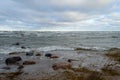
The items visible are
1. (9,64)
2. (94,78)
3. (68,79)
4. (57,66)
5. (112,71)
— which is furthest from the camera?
(9,64)

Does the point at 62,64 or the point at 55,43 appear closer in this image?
the point at 62,64

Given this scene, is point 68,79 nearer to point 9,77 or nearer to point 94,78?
point 94,78

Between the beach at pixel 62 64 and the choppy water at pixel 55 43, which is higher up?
the beach at pixel 62 64

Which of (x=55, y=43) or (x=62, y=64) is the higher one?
(x=62, y=64)

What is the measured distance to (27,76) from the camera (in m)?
8.97

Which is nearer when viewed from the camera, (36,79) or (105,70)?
(36,79)

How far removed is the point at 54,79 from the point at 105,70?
322 cm

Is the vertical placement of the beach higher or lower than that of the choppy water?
higher

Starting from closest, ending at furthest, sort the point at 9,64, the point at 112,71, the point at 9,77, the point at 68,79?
the point at 68,79 < the point at 9,77 < the point at 112,71 < the point at 9,64

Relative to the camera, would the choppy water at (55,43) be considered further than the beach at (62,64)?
Yes

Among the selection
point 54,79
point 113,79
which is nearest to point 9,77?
point 54,79

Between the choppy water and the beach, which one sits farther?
the choppy water

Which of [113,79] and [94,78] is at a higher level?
[94,78]

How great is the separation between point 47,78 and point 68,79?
108 cm
